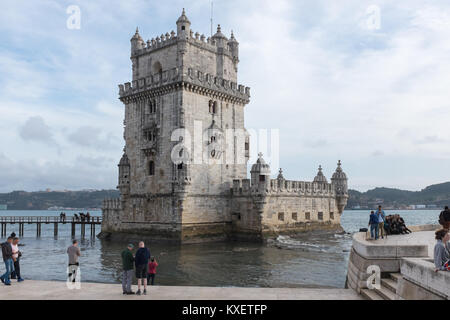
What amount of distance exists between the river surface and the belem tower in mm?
2385

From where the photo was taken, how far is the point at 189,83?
4031cm

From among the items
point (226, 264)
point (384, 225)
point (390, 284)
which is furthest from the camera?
point (226, 264)

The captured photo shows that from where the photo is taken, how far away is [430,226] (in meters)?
28.6

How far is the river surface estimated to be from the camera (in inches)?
933

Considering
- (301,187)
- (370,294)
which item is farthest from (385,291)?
(301,187)

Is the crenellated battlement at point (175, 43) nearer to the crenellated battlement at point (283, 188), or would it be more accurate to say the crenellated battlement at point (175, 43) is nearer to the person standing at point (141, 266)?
the crenellated battlement at point (283, 188)

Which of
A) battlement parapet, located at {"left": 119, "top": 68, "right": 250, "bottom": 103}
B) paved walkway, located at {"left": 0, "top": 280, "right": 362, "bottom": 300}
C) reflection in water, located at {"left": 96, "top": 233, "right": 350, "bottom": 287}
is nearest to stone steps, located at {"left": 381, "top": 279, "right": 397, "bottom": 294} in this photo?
paved walkway, located at {"left": 0, "top": 280, "right": 362, "bottom": 300}

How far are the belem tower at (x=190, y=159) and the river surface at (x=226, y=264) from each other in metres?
2.39

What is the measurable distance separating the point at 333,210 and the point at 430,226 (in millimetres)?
25242

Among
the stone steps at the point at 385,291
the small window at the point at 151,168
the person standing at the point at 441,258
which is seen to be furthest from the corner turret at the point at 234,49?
the person standing at the point at 441,258

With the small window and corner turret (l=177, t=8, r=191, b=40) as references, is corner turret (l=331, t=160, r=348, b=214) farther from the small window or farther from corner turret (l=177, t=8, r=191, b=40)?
corner turret (l=177, t=8, r=191, b=40)

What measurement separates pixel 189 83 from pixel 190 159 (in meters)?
7.06

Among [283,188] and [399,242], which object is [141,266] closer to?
[399,242]
